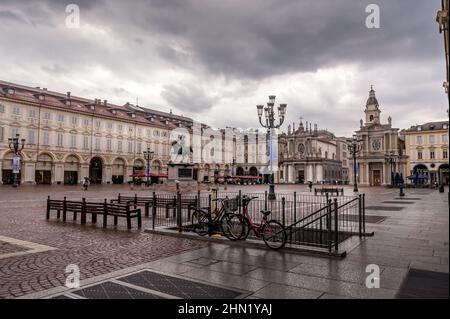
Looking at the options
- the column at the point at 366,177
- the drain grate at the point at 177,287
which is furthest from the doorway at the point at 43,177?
the column at the point at 366,177

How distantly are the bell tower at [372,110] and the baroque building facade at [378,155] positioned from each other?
2244 millimetres

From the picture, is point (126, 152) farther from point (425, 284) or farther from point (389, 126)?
point (425, 284)

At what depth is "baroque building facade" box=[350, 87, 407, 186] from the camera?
71938 mm

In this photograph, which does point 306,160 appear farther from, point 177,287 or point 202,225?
point 177,287

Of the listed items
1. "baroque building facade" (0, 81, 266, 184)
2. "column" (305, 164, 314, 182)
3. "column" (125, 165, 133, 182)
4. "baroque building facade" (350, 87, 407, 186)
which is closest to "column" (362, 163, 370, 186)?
"baroque building facade" (350, 87, 407, 186)

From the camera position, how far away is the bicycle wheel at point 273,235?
331 inches

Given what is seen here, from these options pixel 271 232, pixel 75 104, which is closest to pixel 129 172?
pixel 75 104

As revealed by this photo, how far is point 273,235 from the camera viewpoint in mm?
8500

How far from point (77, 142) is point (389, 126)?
64.7 metres

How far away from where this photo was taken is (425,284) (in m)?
2.68

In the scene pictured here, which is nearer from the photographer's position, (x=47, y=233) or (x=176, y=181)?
(x=47, y=233)

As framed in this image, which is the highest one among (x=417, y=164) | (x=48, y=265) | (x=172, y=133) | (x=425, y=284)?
(x=172, y=133)

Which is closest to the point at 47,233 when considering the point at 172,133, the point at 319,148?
the point at 172,133
